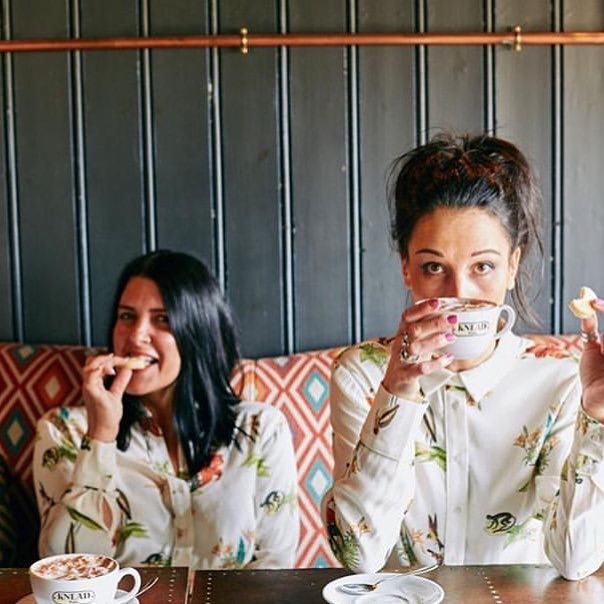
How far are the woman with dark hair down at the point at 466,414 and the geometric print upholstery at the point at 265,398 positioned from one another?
2.07 feet

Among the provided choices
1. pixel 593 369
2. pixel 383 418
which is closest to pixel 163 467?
pixel 383 418

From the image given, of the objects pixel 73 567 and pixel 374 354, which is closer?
pixel 73 567

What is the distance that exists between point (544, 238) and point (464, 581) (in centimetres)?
133

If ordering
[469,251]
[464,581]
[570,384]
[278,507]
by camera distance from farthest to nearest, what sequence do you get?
[278,507]
[570,384]
[469,251]
[464,581]

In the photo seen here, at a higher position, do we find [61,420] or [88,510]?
[61,420]

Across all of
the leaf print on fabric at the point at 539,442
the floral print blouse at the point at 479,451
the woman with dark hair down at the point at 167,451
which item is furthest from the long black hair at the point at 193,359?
the leaf print on fabric at the point at 539,442

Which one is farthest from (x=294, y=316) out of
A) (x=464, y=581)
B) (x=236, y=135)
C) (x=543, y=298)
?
(x=464, y=581)

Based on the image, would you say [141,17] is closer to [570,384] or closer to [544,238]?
[544,238]

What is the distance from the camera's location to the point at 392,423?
54.0 inches

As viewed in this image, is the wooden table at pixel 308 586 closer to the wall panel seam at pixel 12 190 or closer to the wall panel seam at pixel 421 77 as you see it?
the wall panel seam at pixel 12 190

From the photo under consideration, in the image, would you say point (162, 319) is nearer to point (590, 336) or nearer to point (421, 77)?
point (590, 336)

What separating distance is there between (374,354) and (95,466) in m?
0.55

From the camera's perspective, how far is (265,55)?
2412 millimetres

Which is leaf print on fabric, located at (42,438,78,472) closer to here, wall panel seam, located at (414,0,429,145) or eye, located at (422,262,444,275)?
eye, located at (422,262,444,275)
